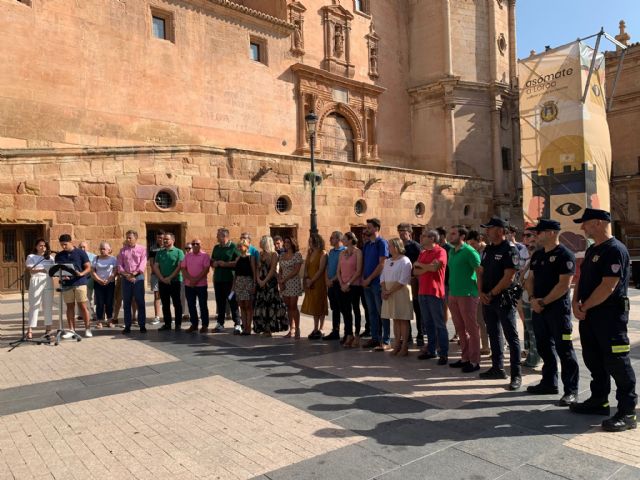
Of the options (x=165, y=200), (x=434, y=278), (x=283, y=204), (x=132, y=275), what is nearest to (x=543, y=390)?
(x=434, y=278)

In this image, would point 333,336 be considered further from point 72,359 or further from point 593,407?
point 593,407

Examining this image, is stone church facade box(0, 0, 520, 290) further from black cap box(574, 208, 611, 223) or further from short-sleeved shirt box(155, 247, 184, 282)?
black cap box(574, 208, 611, 223)

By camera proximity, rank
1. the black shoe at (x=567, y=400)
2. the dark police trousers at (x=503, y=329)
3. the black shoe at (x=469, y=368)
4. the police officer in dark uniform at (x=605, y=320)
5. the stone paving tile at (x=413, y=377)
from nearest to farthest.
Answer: the police officer in dark uniform at (x=605, y=320) < the black shoe at (x=567, y=400) < the stone paving tile at (x=413, y=377) < the dark police trousers at (x=503, y=329) < the black shoe at (x=469, y=368)

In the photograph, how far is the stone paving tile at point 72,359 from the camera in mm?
5964

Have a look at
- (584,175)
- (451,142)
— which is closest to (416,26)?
(451,142)

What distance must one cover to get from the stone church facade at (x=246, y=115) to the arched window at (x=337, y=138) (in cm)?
10

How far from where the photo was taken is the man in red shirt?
6289 mm

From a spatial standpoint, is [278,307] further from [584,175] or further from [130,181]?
[584,175]

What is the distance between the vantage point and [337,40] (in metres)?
25.3

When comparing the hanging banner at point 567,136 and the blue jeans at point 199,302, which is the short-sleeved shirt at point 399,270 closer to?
the blue jeans at point 199,302

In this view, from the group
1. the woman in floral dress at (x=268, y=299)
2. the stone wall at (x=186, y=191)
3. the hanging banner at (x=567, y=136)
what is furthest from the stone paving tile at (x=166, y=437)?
the hanging banner at (x=567, y=136)

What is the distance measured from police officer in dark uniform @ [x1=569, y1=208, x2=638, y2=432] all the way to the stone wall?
12.1m

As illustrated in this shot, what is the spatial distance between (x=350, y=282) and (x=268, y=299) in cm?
168

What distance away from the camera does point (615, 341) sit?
160 inches
